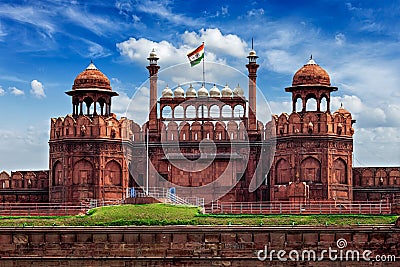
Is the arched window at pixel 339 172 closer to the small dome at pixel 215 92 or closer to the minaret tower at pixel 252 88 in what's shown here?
the minaret tower at pixel 252 88

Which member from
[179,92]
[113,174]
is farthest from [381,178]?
[113,174]

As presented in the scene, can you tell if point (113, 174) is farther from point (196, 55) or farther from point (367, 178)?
point (367, 178)

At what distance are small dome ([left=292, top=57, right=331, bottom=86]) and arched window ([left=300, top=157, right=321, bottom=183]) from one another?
5.56 metres

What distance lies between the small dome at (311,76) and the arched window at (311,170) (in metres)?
5.56

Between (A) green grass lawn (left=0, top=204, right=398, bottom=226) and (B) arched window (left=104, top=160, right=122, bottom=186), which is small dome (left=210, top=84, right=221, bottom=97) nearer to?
(B) arched window (left=104, top=160, right=122, bottom=186)

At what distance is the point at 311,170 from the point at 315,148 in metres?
1.51

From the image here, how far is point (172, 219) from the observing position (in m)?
49.8

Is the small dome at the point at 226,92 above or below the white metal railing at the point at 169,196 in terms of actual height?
above

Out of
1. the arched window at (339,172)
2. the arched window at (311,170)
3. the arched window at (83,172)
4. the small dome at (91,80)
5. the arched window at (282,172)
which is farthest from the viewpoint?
the small dome at (91,80)

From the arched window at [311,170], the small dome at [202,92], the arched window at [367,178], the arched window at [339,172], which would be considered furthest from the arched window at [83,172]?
the arched window at [367,178]

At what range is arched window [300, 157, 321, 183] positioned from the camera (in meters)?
60.9

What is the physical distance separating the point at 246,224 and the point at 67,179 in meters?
17.6

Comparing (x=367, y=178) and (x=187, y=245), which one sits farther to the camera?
(x=367, y=178)

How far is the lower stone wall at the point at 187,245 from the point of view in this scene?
4641cm
